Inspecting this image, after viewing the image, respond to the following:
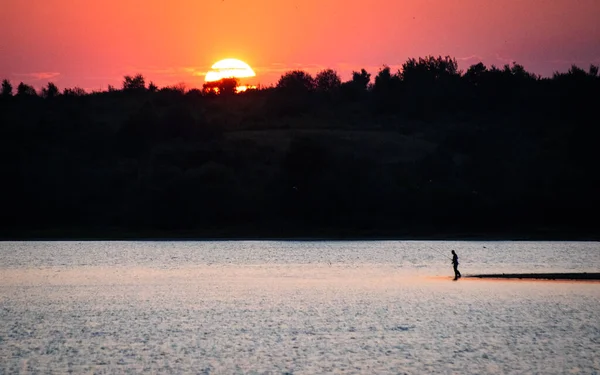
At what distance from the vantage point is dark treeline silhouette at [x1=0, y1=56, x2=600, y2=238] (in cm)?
10225

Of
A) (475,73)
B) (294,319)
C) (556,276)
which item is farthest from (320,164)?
(475,73)

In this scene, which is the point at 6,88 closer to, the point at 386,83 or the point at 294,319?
the point at 386,83

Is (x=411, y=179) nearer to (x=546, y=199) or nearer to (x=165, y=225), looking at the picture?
(x=546, y=199)

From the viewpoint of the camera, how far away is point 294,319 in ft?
148

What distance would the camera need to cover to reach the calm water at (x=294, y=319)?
33844 millimetres

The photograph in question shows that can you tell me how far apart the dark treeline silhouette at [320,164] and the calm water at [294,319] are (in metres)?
18.6

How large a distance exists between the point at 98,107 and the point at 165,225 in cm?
8935

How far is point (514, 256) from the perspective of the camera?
305 feet

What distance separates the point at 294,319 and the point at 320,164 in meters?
60.8

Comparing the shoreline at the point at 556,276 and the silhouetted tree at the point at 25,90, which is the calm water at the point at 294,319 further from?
the silhouetted tree at the point at 25,90

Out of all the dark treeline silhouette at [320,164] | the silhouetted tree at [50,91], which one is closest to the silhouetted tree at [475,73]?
the dark treeline silhouette at [320,164]

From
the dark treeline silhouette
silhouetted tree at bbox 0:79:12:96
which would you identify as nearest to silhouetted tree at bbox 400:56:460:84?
the dark treeline silhouette

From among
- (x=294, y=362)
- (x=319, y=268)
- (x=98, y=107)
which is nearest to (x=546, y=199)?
(x=319, y=268)

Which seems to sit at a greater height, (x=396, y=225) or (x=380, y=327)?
(x=396, y=225)
